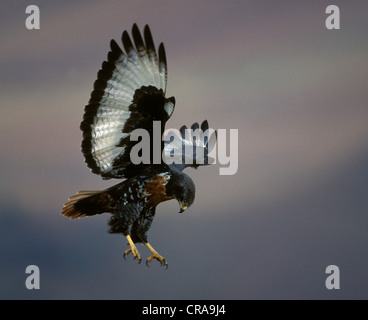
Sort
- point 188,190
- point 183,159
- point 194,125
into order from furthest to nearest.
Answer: point 194,125 → point 183,159 → point 188,190

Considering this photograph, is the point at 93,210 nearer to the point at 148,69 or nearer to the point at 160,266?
the point at 160,266

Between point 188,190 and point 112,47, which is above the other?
point 112,47

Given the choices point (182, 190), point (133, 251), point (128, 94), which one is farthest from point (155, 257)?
point (128, 94)

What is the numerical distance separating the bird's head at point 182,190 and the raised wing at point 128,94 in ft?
2.19

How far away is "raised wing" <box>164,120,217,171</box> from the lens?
9461 millimetres

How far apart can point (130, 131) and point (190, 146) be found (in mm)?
1530

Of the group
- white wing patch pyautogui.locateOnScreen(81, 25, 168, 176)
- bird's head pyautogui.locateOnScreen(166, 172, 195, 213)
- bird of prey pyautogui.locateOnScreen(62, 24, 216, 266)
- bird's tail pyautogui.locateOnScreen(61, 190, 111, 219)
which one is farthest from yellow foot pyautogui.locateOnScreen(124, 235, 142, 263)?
white wing patch pyautogui.locateOnScreen(81, 25, 168, 176)

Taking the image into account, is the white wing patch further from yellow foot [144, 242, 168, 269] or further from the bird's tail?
yellow foot [144, 242, 168, 269]

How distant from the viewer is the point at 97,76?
8492mm

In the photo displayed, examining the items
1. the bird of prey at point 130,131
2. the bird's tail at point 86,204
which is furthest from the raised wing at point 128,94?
the bird's tail at point 86,204

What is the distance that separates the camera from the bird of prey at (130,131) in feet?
27.7

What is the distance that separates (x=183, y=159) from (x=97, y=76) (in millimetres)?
1753

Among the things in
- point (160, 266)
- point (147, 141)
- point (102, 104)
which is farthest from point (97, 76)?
point (160, 266)

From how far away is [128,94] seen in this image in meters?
8.51
